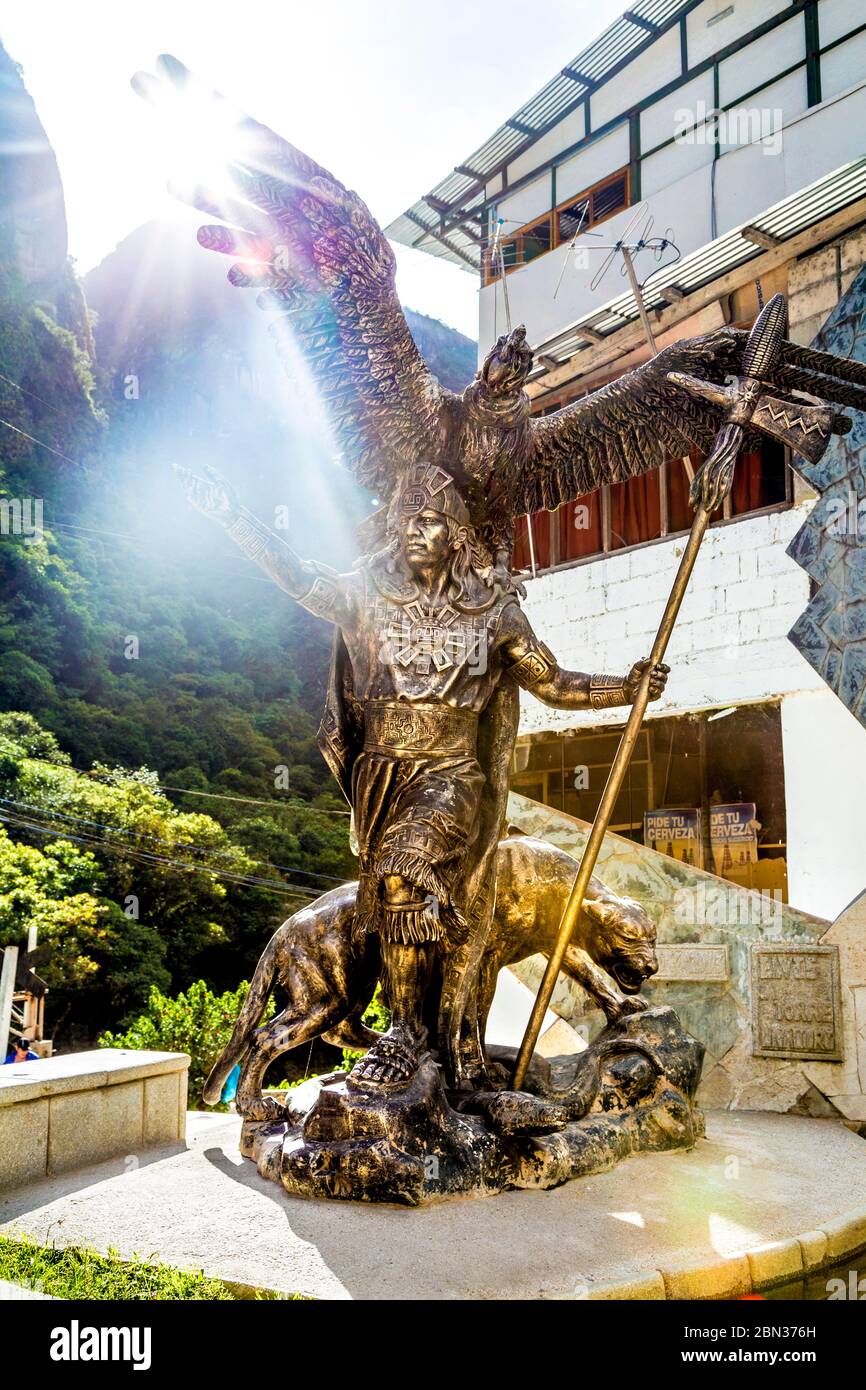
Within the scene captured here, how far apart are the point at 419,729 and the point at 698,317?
902 cm

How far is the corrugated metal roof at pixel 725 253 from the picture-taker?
9711mm

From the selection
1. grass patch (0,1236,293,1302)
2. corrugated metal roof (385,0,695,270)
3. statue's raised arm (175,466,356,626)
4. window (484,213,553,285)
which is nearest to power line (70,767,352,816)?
corrugated metal roof (385,0,695,270)

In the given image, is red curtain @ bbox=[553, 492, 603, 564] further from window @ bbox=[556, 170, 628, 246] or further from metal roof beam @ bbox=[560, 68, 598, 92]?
metal roof beam @ bbox=[560, 68, 598, 92]

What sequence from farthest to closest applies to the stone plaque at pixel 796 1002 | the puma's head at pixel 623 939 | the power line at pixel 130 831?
the power line at pixel 130 831 → the stone plaque at pixel 796 1002 → the puma's head at pixel 623 939

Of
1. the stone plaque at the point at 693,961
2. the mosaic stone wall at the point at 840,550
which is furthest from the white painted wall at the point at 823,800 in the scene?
the stone plaque at the point at 693,961

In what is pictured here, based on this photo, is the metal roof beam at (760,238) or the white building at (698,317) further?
the metal roof beam at (760,238)

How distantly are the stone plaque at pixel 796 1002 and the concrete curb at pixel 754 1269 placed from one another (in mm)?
4254

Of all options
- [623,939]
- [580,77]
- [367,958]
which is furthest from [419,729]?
[580,77]

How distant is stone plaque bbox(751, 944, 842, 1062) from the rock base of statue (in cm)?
345

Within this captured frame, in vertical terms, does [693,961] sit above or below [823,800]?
below

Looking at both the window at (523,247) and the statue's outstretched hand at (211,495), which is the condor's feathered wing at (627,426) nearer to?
the statue's outstretched hand at (211,495)

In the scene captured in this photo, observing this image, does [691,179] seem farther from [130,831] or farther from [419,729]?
[130,831]

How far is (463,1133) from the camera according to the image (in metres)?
4.05

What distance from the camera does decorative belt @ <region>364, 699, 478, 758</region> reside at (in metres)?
4.77
